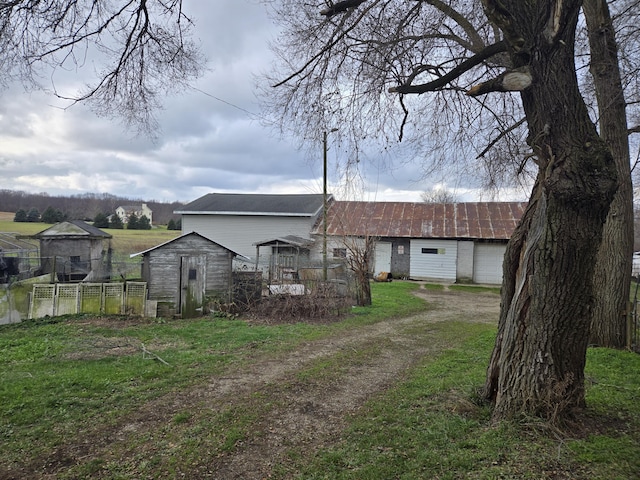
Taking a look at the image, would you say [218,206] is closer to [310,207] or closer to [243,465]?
[310,207]

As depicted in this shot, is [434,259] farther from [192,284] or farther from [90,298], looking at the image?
[90,298]

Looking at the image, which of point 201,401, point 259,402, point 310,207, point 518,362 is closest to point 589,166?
point 518,362

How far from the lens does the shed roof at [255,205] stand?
966 inches

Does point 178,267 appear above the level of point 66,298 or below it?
above

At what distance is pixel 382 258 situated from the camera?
23.2 m

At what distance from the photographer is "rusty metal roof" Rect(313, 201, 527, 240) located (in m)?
22.0

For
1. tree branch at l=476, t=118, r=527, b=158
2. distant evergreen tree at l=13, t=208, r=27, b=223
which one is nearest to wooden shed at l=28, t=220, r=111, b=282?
tree branch at l=476, t=118, r=527, b=158

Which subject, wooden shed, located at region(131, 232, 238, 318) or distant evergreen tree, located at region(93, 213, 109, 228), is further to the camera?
distant evergreen tree, located at region(93, 213, 109, 228)

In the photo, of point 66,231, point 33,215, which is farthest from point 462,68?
point 33,215

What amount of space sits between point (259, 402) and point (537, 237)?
3.60 m

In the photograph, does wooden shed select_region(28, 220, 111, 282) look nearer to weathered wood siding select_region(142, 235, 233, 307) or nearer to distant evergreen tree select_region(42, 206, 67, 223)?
weathered wood siding select_region(142, 235, 233, 307)

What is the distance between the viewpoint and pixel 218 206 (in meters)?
25.8

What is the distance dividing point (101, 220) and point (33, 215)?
544cm

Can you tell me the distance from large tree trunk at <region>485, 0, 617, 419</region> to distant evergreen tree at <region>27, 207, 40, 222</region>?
39871 millimetres
